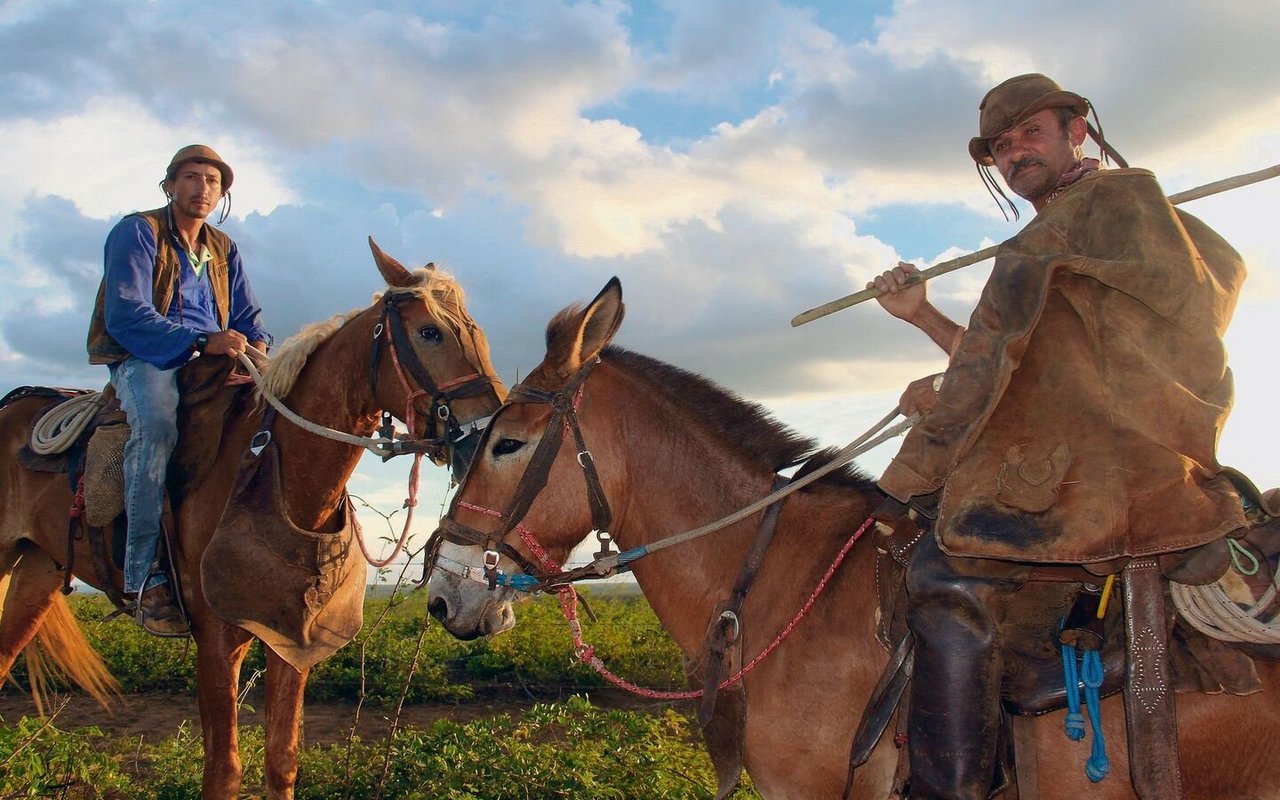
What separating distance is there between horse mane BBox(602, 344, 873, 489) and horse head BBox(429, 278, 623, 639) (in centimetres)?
28

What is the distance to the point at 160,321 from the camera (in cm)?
532

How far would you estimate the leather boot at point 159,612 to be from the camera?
5.02 metres

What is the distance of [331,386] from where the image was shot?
5180mm

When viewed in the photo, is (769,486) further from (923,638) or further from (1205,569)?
(1205,569)

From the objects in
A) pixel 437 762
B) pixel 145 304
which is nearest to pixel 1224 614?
pixel 437 762

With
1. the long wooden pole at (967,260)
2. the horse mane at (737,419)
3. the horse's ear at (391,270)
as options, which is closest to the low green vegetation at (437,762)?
the horse's ear at (391,270)

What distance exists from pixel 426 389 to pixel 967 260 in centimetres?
294

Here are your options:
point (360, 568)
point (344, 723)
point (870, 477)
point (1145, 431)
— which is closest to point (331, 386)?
point (360, 568)

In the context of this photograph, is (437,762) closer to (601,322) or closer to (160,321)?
(160,321)

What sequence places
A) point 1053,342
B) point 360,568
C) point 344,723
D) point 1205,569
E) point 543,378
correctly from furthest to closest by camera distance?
point 344,723 < point 360,568 < point 543,378 < point 1053,342 < point 1205,569

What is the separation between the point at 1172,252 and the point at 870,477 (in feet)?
4.05

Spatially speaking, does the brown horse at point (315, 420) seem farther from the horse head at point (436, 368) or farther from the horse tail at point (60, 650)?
the horse tail at point (60, 650)

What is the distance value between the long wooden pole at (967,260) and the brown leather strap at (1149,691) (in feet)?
Result: 3.53

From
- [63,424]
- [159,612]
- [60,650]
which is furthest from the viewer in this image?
[60,650]
